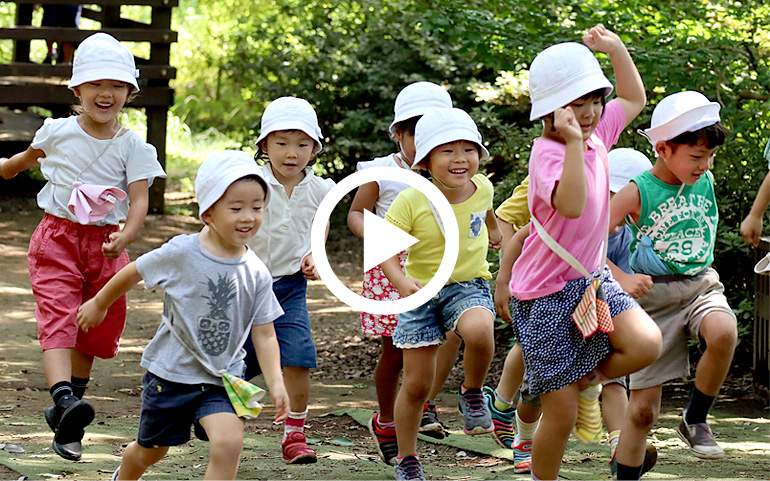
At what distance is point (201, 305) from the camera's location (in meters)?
3.57

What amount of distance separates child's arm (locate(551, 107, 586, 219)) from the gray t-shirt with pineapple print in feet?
3.64

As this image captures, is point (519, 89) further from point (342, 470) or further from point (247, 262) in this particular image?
point (247, 262)

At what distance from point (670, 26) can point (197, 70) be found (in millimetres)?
16218

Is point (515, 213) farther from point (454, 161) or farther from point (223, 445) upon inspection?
point (223, 445)

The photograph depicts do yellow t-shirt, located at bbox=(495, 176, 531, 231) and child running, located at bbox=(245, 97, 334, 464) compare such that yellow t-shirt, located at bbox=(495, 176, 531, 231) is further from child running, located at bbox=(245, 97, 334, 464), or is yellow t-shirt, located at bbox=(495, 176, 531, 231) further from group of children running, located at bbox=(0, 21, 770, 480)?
child running, located at bbox=(245, 97, 334, 464)

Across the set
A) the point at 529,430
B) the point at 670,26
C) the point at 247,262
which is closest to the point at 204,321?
the point at 247,262

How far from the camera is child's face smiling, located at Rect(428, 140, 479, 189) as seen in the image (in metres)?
4.42

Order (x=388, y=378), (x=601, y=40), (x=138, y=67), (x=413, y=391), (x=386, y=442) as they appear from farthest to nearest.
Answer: (x=138, y=67) < (x=388, y=378) < (x=386, y=442) < (x=413, y=391) < (x=601, y=40)

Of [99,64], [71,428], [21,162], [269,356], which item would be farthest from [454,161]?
[21,162]

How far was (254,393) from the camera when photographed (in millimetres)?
3484

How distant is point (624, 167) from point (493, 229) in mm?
697

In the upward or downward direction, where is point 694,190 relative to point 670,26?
downward

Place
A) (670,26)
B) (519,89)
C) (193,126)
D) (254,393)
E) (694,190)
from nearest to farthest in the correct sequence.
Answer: (254,393)
(694,190)
(670,26)
(519,89)
(193,126)

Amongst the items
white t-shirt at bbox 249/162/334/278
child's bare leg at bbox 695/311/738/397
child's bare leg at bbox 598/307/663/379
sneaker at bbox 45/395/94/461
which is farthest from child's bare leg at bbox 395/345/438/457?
sneaker at bbox 45/395/94/461
